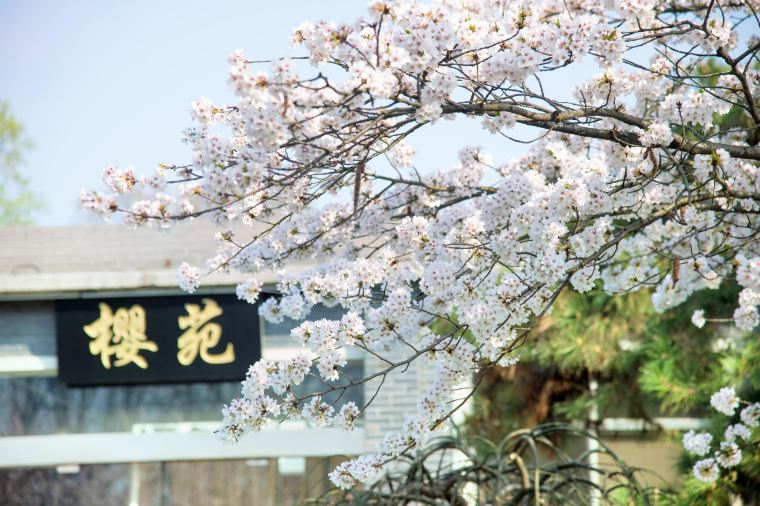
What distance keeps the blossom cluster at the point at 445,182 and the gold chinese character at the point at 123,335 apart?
11.6 ft

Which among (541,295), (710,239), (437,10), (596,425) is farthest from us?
(596,425)

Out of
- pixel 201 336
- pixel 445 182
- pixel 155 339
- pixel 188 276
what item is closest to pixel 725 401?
pixel 445 182

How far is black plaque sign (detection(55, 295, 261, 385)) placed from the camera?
6.54m

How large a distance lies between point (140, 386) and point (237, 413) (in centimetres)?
436

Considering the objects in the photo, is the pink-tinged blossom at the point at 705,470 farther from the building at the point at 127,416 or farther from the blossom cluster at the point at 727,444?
the building at the point at 127,416

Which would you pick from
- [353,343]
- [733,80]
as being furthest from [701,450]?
[353,343]

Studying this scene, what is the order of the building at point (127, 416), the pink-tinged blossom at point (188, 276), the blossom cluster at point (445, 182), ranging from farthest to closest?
the building at point (127, 416), the pink-tinged blossom at point (188, 276), the blossom cluster at point (445, 182)

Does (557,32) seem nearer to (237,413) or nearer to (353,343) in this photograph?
(353,343)

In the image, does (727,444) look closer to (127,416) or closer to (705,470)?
(705,470)

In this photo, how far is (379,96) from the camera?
2143 millimetres

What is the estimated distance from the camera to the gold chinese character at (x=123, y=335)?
6551mm

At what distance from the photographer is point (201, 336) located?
21.5 ft

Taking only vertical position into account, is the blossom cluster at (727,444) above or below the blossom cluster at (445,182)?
below

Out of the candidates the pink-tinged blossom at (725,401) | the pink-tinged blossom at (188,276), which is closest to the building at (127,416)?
the pink-tinged blossom at (725,401)
